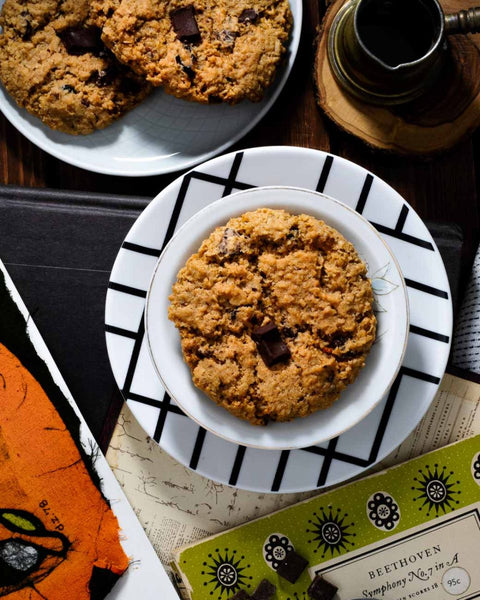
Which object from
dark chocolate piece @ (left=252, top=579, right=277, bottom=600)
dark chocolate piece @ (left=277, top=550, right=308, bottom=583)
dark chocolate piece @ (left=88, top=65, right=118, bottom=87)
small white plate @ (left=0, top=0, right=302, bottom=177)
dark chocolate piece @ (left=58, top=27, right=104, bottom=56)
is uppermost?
dark chocolate piece @ (left=58, top=27, right=104, bottom=56)

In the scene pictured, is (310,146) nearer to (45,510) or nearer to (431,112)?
(431,112)

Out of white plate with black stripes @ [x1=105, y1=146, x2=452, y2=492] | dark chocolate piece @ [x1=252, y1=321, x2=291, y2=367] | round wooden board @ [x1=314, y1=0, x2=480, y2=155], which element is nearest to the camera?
dark chocolate piece @ [x1=252, y1=321, x2=291, y2=367]

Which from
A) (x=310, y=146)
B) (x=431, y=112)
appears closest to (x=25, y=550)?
(x=310, y=146)

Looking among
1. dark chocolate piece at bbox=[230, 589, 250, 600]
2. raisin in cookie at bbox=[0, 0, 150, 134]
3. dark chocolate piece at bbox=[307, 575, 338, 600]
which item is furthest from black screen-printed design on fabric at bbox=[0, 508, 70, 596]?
raisin in cookie at bbox=[0, 0, 150, 134]

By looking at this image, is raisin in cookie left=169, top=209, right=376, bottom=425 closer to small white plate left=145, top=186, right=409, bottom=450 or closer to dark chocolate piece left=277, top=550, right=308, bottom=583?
small white plate left=145, top=186, right=409, bottom=450

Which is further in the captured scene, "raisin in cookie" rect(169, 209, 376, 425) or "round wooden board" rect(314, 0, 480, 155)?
"round wooden board" rect(314, 0, 480, 155)

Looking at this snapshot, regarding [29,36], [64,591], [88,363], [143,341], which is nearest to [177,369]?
[143,341]

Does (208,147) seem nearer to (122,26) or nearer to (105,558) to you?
(122,26)
